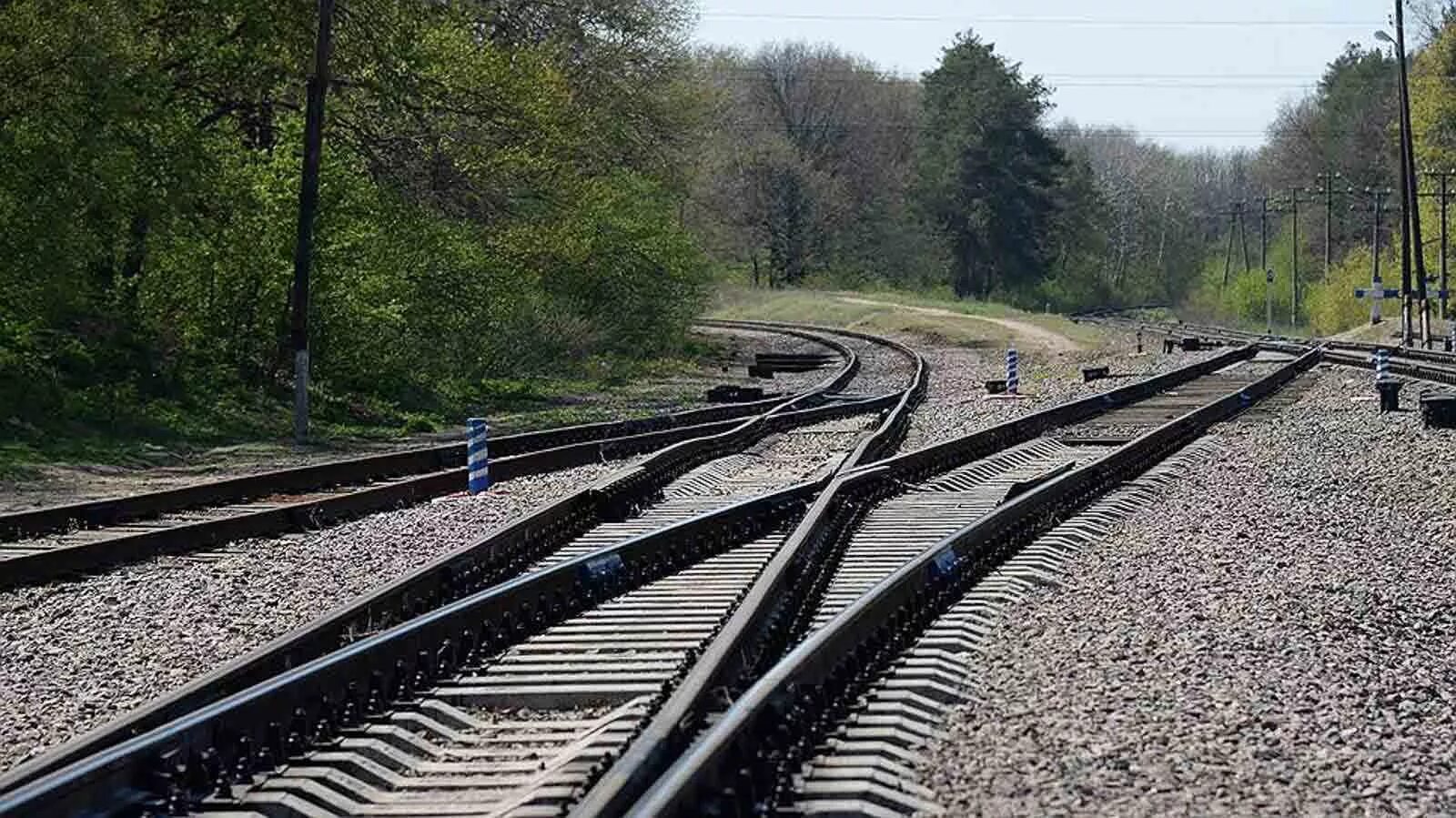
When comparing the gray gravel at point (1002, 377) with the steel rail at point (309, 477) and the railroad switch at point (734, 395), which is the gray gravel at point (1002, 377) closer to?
the railroad switch at point (734, 395)

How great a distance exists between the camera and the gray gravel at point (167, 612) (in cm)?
853

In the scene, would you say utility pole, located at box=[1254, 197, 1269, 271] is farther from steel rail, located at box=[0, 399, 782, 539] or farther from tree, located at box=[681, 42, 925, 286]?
steel rail, located at box=[0, 399, 782, 539]

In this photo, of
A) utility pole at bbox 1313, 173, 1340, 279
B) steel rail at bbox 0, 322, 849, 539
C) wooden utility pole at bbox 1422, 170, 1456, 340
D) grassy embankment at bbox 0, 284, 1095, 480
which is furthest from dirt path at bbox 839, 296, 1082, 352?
steel rail at bbox 0, 322, 849, 539

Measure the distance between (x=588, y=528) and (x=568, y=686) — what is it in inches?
240

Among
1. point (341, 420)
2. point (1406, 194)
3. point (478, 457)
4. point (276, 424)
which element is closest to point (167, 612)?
point (478, 457)

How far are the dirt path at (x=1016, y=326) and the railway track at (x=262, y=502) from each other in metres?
33.3

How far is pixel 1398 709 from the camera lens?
7.74m

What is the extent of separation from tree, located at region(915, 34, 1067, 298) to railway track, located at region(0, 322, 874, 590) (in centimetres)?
7336

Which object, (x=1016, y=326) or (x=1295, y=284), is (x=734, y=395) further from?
(x=1295, y=284)

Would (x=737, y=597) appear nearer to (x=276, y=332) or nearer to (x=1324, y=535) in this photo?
(x=1324, y=535)

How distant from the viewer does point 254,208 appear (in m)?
28.0

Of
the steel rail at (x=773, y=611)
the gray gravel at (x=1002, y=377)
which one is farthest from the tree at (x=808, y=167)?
the steel rail at (x=773, y=611)

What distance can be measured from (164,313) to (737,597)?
20.0m

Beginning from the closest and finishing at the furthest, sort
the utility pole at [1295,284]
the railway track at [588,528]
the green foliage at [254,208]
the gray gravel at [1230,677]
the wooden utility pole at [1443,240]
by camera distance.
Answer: the gray gravel at [1230,677]
the railway track at [588,528]
the green foliage at [254,208]
the wooden utility pole at [1443,240]
the utility pole at [1295,284]
